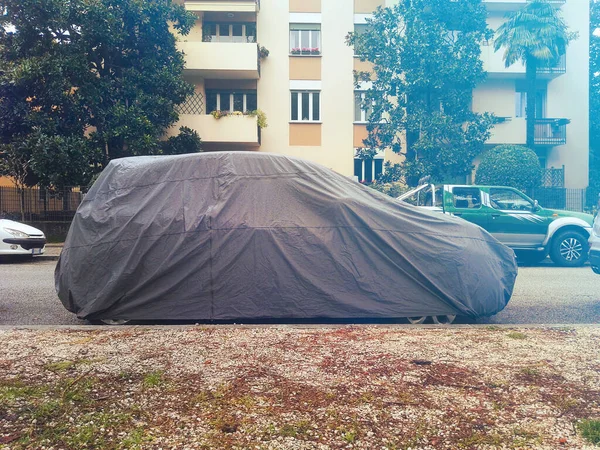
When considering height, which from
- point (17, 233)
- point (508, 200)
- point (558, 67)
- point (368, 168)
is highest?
point (558, 67)

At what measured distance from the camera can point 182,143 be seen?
789 inches

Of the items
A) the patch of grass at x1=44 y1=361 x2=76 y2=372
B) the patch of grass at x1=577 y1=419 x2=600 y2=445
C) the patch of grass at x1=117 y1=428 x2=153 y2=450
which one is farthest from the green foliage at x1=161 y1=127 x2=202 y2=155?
the patch of grass at x1=577 y1=419 x2=600 y2=445

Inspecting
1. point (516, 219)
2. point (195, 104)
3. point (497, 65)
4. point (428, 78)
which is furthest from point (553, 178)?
point (195, 104)

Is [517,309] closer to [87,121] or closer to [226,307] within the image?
[226,307]

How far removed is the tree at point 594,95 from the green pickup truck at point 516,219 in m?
18.5

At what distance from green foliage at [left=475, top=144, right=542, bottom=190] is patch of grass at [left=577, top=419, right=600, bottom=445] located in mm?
17550

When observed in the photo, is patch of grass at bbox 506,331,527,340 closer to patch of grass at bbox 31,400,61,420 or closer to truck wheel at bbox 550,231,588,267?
patch of grass at bbox 31,400,61,420

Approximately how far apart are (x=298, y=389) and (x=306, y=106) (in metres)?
21.1

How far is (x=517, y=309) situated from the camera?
730 centimetres

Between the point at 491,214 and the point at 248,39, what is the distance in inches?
625

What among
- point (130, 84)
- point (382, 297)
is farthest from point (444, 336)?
point (130, 84)

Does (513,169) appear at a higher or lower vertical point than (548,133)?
lower

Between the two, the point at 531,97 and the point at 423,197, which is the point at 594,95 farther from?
the point at 423,197

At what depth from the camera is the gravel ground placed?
304cm
